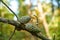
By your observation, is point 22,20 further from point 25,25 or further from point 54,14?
point 54,14

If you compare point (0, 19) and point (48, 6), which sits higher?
point (0, 19)

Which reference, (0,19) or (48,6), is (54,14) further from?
(0,19)

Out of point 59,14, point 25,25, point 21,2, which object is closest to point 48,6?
point 59,14

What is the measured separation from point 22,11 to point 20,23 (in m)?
6.88

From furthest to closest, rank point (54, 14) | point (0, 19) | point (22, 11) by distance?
point (22, 11) < point (54, 14) < point (0, 19)

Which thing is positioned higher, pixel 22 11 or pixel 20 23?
pixel 20 23

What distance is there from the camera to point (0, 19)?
908 mm

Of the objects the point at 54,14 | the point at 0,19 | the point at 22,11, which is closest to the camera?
the point at 0,19

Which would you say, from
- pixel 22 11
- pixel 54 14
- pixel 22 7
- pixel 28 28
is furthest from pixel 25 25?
pixel 22 7

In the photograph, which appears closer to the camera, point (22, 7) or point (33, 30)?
point (33, 30)

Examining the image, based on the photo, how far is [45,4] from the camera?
291 inches

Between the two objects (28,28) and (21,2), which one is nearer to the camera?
(28,28)

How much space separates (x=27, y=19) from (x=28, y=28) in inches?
1.6

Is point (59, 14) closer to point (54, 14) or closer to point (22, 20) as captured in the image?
point (54, 14)
